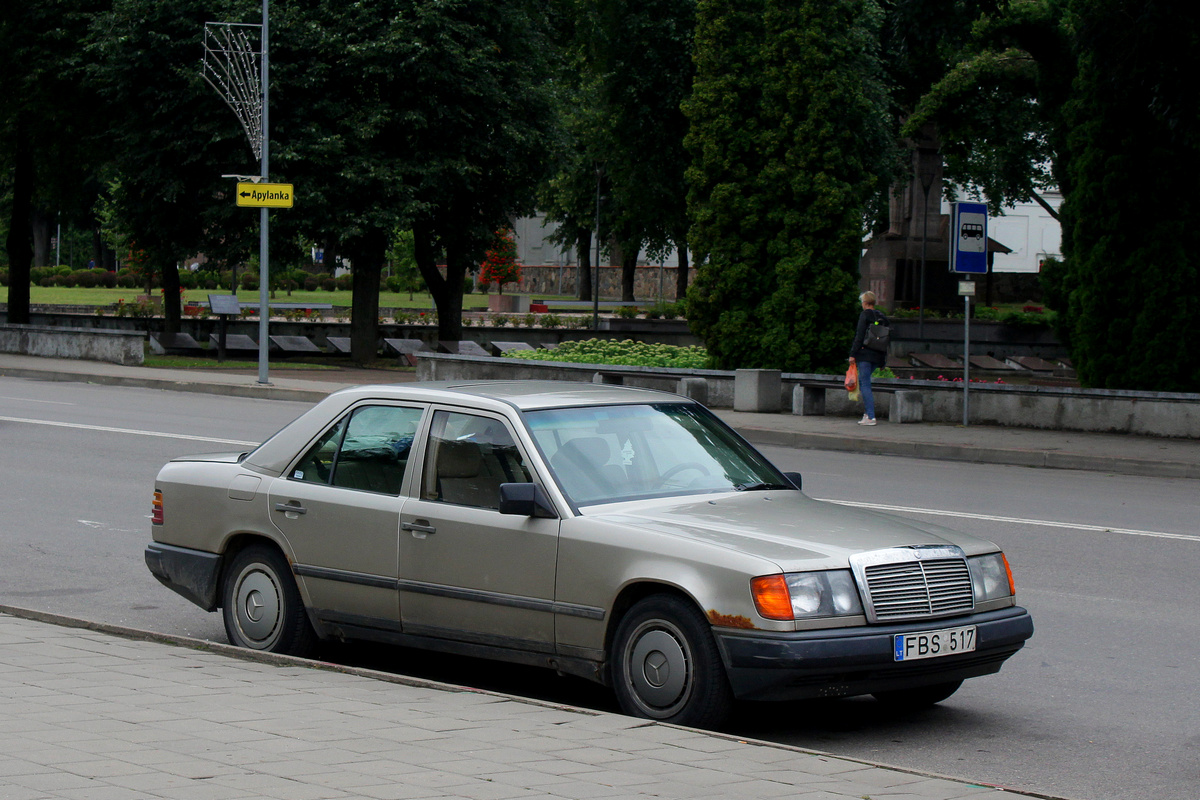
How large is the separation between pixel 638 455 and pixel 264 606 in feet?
6.91

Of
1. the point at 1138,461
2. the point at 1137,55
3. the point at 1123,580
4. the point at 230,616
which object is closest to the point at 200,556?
the point at 230,616

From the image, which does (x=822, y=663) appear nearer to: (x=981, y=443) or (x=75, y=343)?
(x=981, y=443)

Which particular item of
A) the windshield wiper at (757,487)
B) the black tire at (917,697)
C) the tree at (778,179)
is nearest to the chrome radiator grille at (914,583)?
the black tire at (917,697)

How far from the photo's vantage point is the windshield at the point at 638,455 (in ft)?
21.2

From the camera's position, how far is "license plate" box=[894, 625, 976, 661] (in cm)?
568

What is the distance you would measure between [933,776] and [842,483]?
9.97 meters

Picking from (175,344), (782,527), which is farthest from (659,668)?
(175,344)

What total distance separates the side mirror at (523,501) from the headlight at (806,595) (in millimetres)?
1079

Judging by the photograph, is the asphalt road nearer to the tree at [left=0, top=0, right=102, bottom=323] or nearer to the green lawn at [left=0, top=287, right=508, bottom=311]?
the tree at [left=0, top=0, right=102, bottom=323]

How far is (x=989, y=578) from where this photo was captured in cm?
618

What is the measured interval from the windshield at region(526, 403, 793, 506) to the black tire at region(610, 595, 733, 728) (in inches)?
26.4

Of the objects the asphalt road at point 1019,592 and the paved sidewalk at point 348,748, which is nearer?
the paved sidewalk at point 348,748

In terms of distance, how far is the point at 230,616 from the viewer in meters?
7.37

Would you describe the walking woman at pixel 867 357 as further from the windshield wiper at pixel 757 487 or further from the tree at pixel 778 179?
the windshield wiper at pixel 757 487
